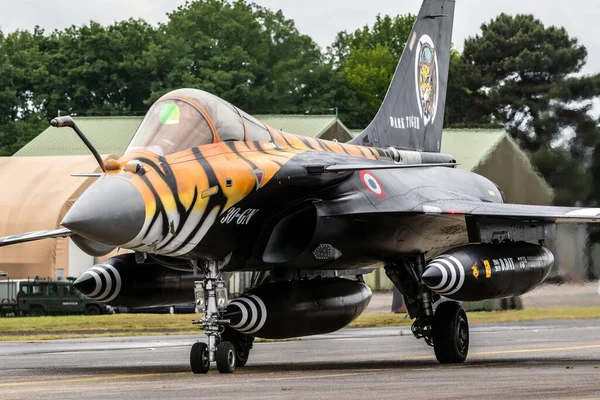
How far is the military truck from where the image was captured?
38.0m

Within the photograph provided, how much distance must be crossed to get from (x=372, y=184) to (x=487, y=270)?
1.86m

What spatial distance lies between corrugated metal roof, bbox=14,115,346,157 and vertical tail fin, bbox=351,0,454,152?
26430 mm

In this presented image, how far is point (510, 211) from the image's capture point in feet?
50.1

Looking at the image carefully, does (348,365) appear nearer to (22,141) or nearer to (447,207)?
(447,207)

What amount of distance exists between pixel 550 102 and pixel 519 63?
19.5 m

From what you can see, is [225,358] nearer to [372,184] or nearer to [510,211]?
[372,184]

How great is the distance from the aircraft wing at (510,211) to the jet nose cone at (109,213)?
14.4ft

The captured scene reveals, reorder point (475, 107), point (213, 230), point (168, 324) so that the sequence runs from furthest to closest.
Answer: point (475, 107), point (168, 324), point (213, 230)

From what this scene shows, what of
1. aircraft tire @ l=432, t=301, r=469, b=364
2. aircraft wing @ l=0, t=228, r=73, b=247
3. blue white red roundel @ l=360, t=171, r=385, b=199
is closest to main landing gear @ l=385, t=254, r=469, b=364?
aircraft tire @ l=432, t=301, r=469, b=364

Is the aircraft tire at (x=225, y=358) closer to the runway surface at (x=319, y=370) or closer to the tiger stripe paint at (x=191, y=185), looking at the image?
the runway surface at (x=319, y=370)

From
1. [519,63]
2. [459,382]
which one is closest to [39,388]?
Result: [459,382]

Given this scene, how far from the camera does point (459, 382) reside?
11.7 m

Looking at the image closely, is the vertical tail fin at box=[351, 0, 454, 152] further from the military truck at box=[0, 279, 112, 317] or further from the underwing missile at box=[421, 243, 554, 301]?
the military truck at box=[0, 279, 112, 317]

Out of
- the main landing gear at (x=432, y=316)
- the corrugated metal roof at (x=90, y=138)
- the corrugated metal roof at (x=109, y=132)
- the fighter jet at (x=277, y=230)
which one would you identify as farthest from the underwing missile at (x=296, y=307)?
the corrugated metal roof at (x=90, y=138)
